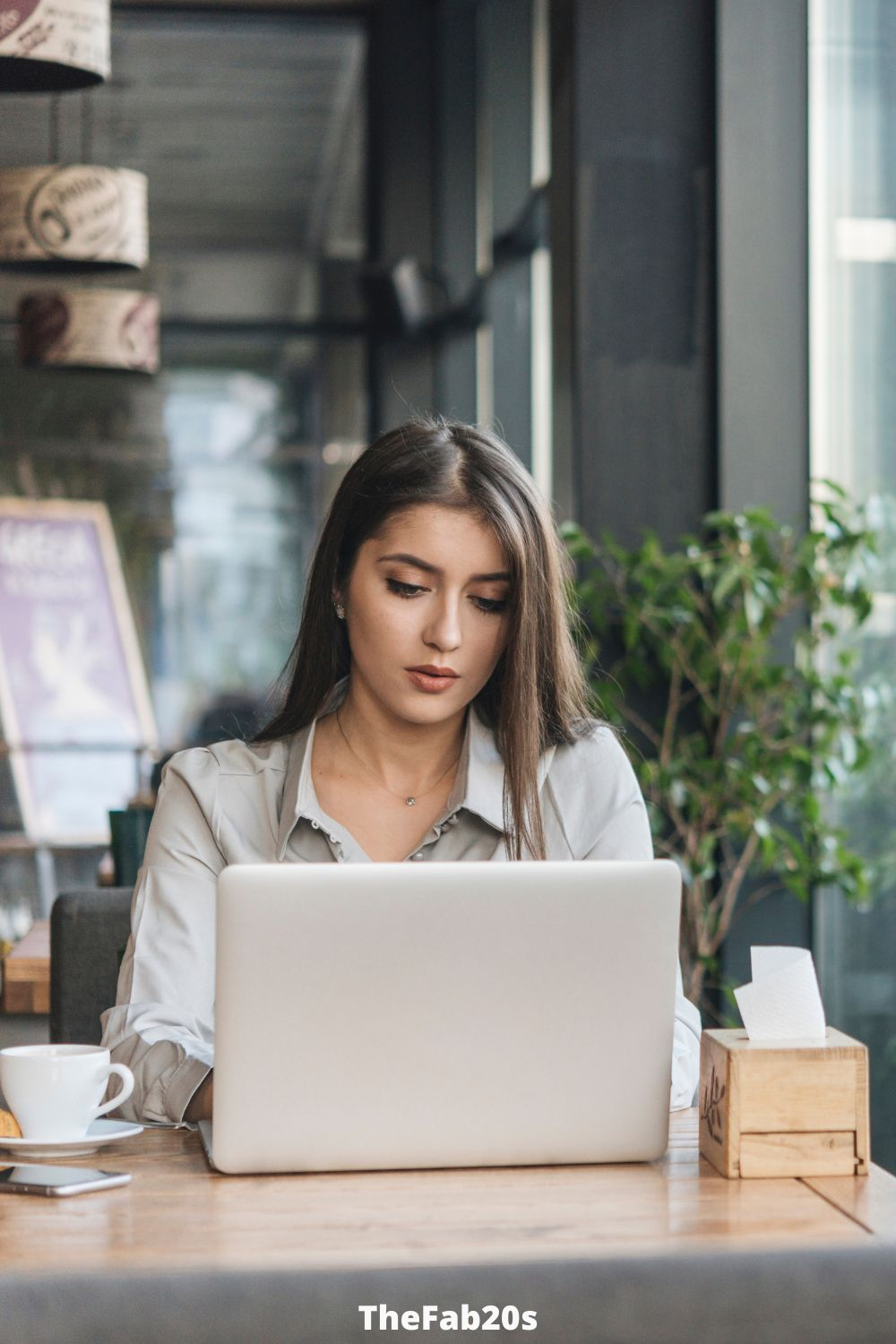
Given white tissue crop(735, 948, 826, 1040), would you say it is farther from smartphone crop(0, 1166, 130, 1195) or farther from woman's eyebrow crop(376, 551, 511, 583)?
woman's eyebrow crop(376, 551, 511, 583)

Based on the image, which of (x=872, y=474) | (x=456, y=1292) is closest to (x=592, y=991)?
(x=456, y=1292)

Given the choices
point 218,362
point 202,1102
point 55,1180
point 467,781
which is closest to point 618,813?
point 467,781

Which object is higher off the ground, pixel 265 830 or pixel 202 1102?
pixel 265 830

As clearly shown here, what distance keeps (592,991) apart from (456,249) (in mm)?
5893

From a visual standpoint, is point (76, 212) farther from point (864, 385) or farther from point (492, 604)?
point (492, 604)

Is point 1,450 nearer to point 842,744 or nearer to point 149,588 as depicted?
point 149,588

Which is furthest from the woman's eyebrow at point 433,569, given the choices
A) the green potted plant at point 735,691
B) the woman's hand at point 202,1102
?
the green potted plant at point 735,691

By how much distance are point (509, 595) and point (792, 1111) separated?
0.78 meters

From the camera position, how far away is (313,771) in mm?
2045

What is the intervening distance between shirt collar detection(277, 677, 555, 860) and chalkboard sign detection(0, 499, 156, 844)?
4.97 meters

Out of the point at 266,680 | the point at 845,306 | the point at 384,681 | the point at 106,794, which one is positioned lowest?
the point at 106,794

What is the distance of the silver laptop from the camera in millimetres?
1254

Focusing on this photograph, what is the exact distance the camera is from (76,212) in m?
4.53

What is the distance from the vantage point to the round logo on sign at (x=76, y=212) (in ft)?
14.8
